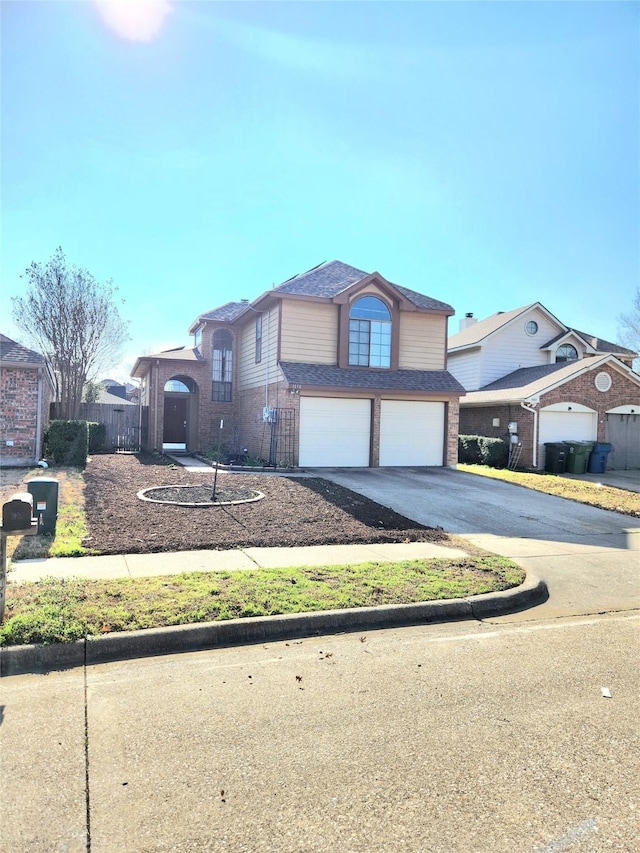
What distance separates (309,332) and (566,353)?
15229 mm

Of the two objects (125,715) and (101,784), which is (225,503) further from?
A: (101,784)

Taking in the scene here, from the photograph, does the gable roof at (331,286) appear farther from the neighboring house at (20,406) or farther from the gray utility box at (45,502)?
the gray utility box at (45,502)

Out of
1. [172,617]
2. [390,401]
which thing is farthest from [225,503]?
[390,401]

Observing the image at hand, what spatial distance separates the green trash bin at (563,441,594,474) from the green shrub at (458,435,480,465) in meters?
3.21

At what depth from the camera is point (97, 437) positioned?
20.5 m

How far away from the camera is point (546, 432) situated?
A: 65.8 ft

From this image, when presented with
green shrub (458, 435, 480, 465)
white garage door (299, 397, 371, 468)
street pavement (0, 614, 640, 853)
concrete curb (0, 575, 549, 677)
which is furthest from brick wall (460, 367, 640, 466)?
street pavement (0, 614, 640, 853)

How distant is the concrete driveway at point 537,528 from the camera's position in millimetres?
6449

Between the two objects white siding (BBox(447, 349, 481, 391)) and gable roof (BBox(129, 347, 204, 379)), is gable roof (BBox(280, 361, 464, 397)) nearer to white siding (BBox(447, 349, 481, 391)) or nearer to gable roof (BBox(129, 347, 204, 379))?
gable roof (BBox(129, 347, 204, 379))

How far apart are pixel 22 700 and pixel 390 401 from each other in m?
15.4

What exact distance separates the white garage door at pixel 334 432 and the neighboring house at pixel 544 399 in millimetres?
5666

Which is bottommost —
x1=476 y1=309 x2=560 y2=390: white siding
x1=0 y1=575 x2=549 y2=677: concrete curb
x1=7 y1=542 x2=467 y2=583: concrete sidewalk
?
x1=0 y1=575 x2=549 y2=677: concrete curb

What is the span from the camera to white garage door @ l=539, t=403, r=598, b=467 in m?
20.0

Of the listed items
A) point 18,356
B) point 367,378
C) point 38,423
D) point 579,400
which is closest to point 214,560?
point 38,423
